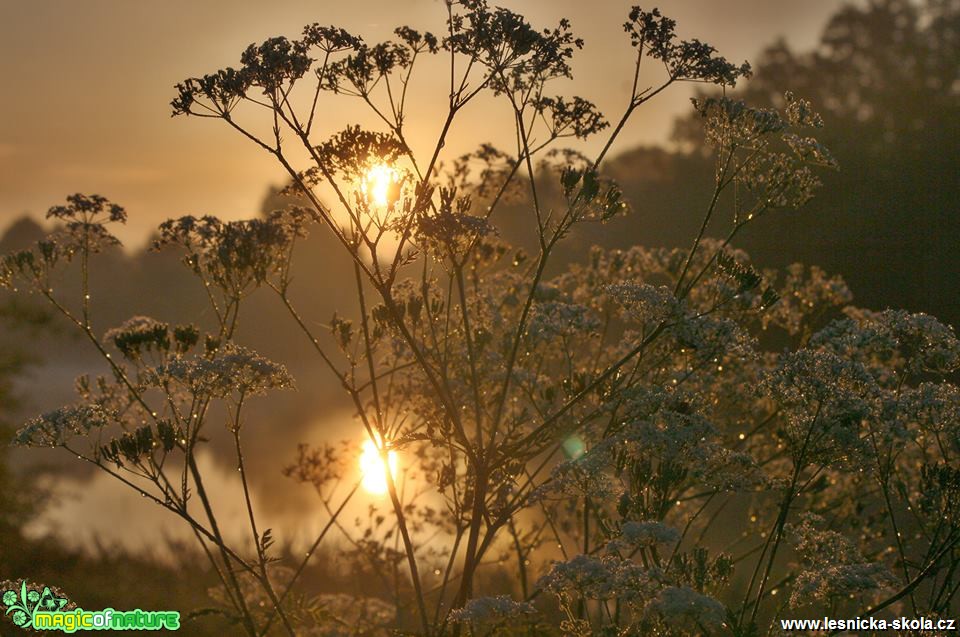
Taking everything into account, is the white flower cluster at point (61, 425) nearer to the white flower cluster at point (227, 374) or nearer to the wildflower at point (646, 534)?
the white flower cluster at point (227, 374)

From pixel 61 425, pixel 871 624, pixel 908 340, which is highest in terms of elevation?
pixel 61 425

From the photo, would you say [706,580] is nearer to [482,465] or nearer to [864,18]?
[482,465]

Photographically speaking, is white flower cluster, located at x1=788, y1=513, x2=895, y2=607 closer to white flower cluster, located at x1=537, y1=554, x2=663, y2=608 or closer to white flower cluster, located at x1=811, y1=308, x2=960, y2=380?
white flower cluster, located at x1=537, y1=554, x2=663, y2=608

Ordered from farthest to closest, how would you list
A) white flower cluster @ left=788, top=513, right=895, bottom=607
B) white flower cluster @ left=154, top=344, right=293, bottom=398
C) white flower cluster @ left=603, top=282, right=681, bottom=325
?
white flower cluster @ left=154, top=344, right=293, bottom=398
white flower cluster @ left=603, top=282, right=681, bottom=325
white flower cluster @ left=788, top=513, right=895, bottom=607

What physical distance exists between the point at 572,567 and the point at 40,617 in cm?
398

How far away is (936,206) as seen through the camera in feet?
115

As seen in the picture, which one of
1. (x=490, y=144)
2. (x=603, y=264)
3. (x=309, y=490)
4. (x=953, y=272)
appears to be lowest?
(x=603, y=264)

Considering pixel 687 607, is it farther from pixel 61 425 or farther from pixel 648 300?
pixel 61 425

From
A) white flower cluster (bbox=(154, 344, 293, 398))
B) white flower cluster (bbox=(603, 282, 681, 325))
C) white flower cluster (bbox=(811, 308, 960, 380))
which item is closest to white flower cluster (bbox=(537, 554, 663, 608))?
white flower cluster (bbox=(603, 282, 681, 325))

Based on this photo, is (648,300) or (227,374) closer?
(648,300)

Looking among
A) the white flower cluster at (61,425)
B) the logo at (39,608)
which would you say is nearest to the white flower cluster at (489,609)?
the logo at (39,608)

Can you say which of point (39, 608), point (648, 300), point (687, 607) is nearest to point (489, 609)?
point (687, 607)

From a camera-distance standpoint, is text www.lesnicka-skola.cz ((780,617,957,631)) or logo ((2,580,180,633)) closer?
text www.lesnicka-skola.cz ((780,617,957,631))

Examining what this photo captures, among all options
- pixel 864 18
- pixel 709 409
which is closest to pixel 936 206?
pixel 709 409
